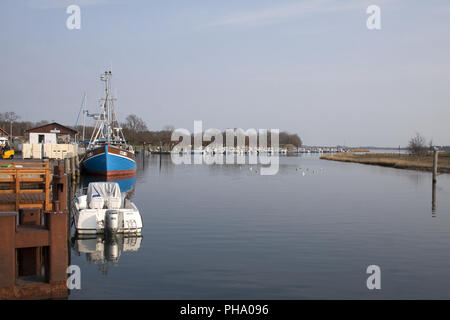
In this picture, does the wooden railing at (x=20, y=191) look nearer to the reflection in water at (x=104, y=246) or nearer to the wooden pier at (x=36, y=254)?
the reflection in water at (x=104, y=246)

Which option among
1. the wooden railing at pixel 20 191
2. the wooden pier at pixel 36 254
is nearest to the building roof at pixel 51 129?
the wooden railing at pixel 20 191

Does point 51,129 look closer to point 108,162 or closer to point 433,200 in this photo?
point 108,162

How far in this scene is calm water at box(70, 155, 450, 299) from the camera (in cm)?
1316

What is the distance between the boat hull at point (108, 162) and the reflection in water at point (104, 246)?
1250 inches

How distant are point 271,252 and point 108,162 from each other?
117 feet

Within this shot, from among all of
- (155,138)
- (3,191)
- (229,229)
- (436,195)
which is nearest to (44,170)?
(3,191)

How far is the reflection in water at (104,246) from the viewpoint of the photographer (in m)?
16.2

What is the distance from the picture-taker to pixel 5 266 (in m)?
10.2

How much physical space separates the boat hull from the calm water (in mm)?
19000

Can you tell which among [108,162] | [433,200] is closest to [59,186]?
[433,200]

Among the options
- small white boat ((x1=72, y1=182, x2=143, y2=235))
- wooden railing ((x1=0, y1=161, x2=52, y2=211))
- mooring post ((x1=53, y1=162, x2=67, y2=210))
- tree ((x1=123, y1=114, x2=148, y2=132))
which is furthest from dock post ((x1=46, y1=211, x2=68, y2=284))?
tree ((x1=123, y1=114, x2=148, y2=132))

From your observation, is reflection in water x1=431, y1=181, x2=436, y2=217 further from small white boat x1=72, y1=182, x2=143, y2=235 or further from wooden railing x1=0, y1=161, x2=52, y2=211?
wooden railing x1=0, y1=161, x2=52, y2=211
